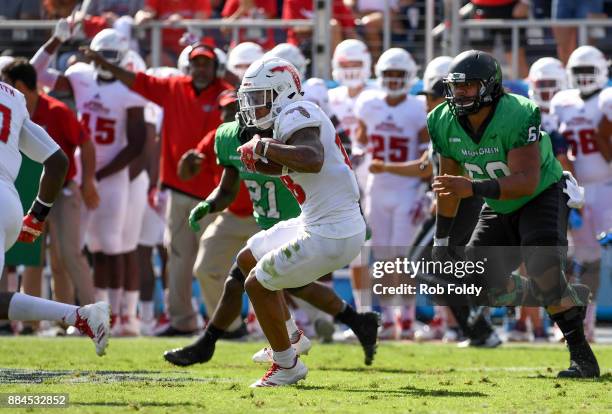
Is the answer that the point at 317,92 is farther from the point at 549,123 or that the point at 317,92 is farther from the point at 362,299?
the point at 549,123

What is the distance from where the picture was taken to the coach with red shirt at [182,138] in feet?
32.9

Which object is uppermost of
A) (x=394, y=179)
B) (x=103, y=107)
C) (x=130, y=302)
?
(x=103, y=107)

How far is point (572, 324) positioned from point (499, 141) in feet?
3.45

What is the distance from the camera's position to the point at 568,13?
1213 cm

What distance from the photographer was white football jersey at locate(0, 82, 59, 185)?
654 centimetres

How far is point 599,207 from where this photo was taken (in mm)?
10461

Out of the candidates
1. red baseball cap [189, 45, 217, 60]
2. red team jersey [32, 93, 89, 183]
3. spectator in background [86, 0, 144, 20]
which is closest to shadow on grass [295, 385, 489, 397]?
red team jersey [32, 93, 89, 183]

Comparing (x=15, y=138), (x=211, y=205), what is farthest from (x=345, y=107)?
(x=15, y=138)

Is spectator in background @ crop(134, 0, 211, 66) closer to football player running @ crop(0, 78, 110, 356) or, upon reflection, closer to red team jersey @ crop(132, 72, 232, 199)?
red team jersey @ crop(132, 72, 232, 199)

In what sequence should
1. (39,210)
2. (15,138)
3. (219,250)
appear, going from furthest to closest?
1. (219,250)
2. (39,210)
3. (15,138)

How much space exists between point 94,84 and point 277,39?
8.56 ft

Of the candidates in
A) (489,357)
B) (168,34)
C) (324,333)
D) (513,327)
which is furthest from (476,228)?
(168,34)

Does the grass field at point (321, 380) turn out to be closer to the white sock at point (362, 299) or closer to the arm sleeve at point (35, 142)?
the white sock at point (362, 299)

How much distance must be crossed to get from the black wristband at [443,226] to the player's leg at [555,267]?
0.39 m
